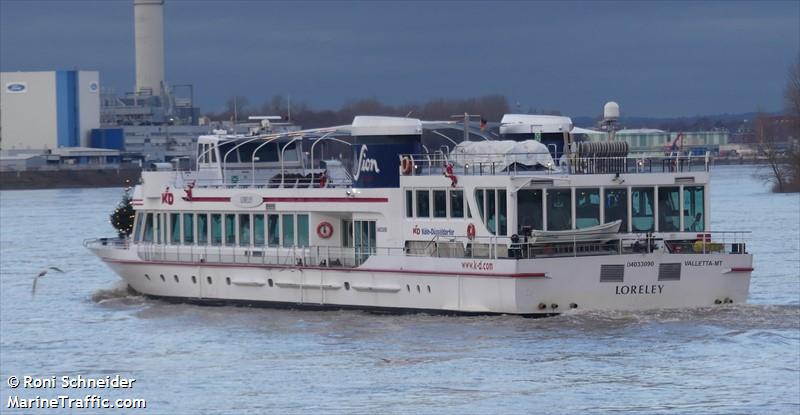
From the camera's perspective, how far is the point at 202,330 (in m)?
35.8

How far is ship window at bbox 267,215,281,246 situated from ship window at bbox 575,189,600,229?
8.15m

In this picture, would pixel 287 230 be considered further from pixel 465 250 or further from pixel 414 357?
pixel 414 357

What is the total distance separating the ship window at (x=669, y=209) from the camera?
34625 mm

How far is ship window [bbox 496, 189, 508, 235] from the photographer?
34000 millimetres

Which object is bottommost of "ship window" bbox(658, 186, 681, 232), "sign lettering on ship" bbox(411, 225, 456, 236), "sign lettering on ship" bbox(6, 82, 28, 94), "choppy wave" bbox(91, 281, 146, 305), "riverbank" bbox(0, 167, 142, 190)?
"riverbank" bbox(0, 167, 142, 190)

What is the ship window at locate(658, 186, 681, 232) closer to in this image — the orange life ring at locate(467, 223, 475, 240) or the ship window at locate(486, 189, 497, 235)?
the ship window at locate(486, 189, 497, 235)

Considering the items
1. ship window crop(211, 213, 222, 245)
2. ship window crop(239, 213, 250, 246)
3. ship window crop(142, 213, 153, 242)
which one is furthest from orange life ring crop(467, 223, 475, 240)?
ship window crop(142, 213, 153, 242)

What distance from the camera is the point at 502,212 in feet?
112

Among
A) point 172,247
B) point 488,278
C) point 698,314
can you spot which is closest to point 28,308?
point 172,247

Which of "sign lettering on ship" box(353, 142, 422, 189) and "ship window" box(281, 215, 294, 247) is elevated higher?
"sign lettering on ship" box(353, 142, 422, 189)

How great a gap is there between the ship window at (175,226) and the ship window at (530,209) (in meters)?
11.0

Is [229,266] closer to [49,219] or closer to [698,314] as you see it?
[698,314]

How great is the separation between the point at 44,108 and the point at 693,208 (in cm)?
13867

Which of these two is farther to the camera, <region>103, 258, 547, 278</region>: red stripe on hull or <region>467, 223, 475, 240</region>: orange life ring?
<region>467, 223, 475, 240</region>: orange life ring
